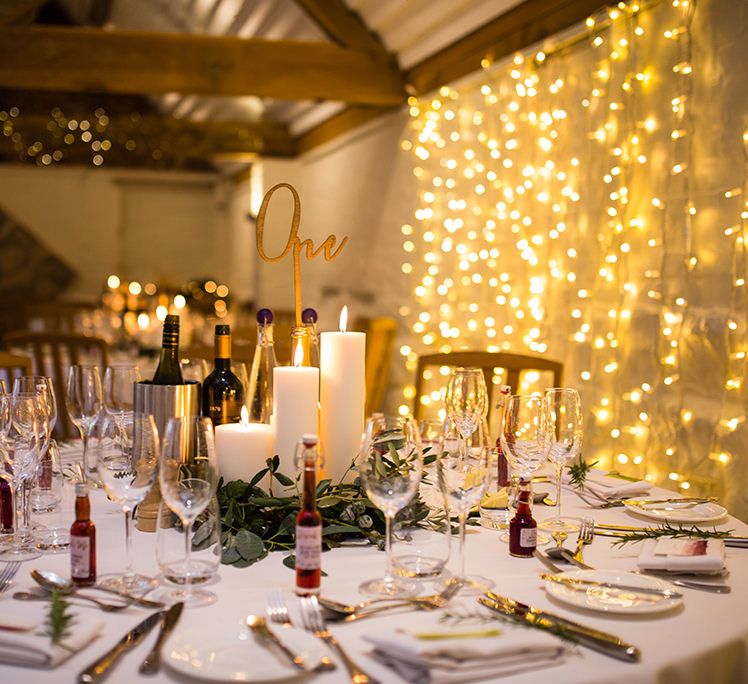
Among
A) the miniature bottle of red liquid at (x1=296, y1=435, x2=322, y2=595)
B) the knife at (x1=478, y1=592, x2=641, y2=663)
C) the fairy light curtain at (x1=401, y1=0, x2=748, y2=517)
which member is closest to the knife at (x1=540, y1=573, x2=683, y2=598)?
the knife at (x1=478, y1=592, x2=641, y2=663)

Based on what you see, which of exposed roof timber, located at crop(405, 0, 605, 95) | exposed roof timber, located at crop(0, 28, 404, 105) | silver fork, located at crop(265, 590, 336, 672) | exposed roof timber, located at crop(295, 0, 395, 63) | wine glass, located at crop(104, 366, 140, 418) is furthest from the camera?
exposed roof timber, located at crop(295, 0, 395, 63)

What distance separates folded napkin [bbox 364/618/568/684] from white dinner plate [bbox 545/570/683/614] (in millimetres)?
147

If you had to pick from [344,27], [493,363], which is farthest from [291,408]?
[344,27]

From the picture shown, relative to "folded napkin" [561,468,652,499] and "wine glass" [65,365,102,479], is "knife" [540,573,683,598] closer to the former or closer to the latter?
"folded napkin" [561,468,652,499]

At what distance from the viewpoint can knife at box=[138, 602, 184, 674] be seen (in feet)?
3.29

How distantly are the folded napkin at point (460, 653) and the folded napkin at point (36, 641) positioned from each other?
33 centimetres

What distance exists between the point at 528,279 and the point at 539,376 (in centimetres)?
43

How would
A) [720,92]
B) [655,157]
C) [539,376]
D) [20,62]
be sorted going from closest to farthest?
1. [720,92]
2. [655,157]
3. [539,376]
4. [20,62]

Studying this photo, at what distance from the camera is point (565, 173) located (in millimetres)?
3754

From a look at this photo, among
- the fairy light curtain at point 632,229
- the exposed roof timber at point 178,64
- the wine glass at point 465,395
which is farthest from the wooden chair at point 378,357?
the wine glass at point 465,395

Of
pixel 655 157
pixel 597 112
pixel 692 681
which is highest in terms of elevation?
pixel 597 112

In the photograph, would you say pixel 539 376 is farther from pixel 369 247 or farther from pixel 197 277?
pixel 197 277

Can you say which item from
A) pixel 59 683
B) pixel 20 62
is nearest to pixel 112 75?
pixel 20 62

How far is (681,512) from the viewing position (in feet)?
5.66
